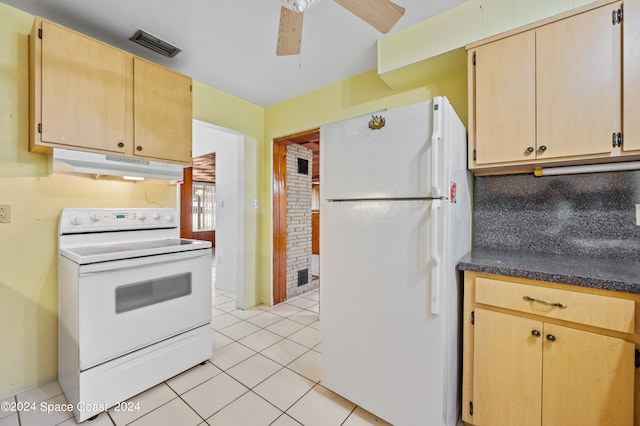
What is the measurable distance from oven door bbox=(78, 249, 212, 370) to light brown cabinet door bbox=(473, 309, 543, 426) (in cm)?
190

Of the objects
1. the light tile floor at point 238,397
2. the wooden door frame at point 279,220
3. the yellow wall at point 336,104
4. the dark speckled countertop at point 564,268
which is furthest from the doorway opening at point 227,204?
the dark speckled countertop at point 564,268

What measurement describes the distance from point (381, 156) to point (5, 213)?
2453 millimetres

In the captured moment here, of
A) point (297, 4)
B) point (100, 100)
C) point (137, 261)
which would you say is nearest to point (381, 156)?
point (297, 4)

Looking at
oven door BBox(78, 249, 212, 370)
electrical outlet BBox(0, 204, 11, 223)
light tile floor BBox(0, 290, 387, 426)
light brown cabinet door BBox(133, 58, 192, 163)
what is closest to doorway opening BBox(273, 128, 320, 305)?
light tile floor BBox(0, 290, 387, 426)

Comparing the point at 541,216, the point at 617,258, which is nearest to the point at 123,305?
the point at 541,216

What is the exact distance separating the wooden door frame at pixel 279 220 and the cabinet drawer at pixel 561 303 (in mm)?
2441

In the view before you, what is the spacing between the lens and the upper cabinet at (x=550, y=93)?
1.34 m

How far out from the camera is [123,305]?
168cm

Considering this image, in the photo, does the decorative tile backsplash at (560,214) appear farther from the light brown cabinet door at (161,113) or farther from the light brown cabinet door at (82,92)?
the light brown cabinet door at (82,92)

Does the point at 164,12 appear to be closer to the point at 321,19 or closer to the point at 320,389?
the point at 321,19

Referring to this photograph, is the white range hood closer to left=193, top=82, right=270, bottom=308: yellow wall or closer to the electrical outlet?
the electrical outlet

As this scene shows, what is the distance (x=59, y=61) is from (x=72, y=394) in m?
2.07

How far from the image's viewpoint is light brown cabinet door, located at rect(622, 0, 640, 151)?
1.28 meters

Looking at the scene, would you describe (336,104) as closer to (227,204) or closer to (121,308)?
(227,204)
